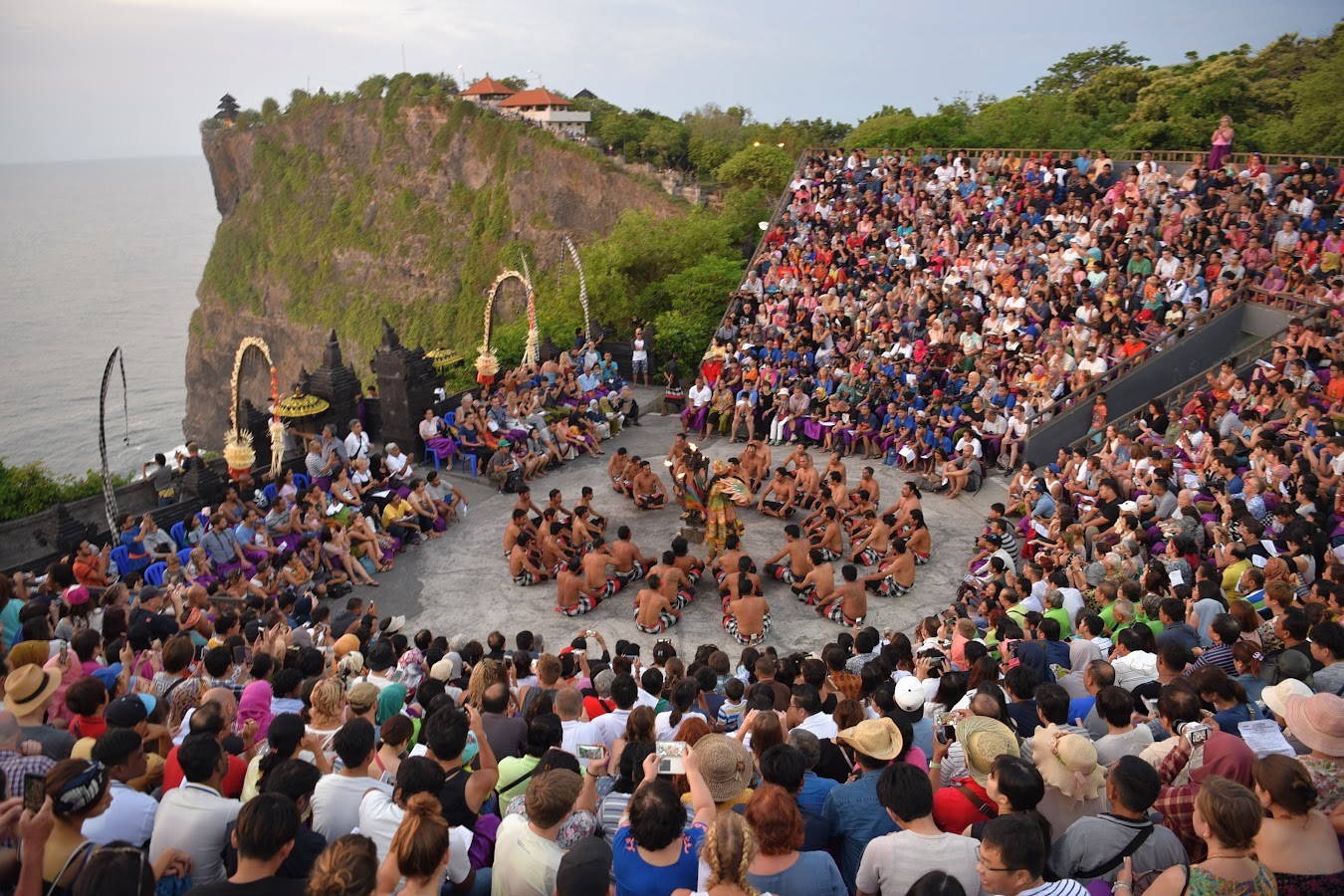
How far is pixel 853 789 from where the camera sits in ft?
14.9

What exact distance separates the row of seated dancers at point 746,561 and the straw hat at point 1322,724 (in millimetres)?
5776

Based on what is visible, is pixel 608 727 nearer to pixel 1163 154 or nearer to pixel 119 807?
pixel 119 807

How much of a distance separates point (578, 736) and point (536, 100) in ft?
212

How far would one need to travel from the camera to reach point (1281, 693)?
535 centimetres

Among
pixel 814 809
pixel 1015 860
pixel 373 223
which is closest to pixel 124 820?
pixel 814 809

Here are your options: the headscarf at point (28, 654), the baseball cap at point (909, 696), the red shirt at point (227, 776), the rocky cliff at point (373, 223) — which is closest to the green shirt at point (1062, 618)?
the baseball cap at point (909, 696)

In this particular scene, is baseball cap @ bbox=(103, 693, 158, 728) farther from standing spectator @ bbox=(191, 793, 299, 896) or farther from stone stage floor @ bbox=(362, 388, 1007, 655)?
stone stage floor @ bbox=(362, 388, 1007, 655)

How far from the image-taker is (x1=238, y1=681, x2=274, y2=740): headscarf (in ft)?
19.9


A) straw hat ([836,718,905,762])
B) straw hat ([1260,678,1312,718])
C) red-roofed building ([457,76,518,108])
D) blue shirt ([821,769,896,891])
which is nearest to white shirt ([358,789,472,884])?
blue shirt ([821,769,896,891])

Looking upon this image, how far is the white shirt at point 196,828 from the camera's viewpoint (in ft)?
13.9

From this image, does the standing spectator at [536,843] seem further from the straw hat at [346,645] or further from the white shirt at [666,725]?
the straw hat at [346,645]

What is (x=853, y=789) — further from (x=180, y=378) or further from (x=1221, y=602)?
(x=180, y=378)

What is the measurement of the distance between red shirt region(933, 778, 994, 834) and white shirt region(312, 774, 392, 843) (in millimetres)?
2844

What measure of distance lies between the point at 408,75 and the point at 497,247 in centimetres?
1606
